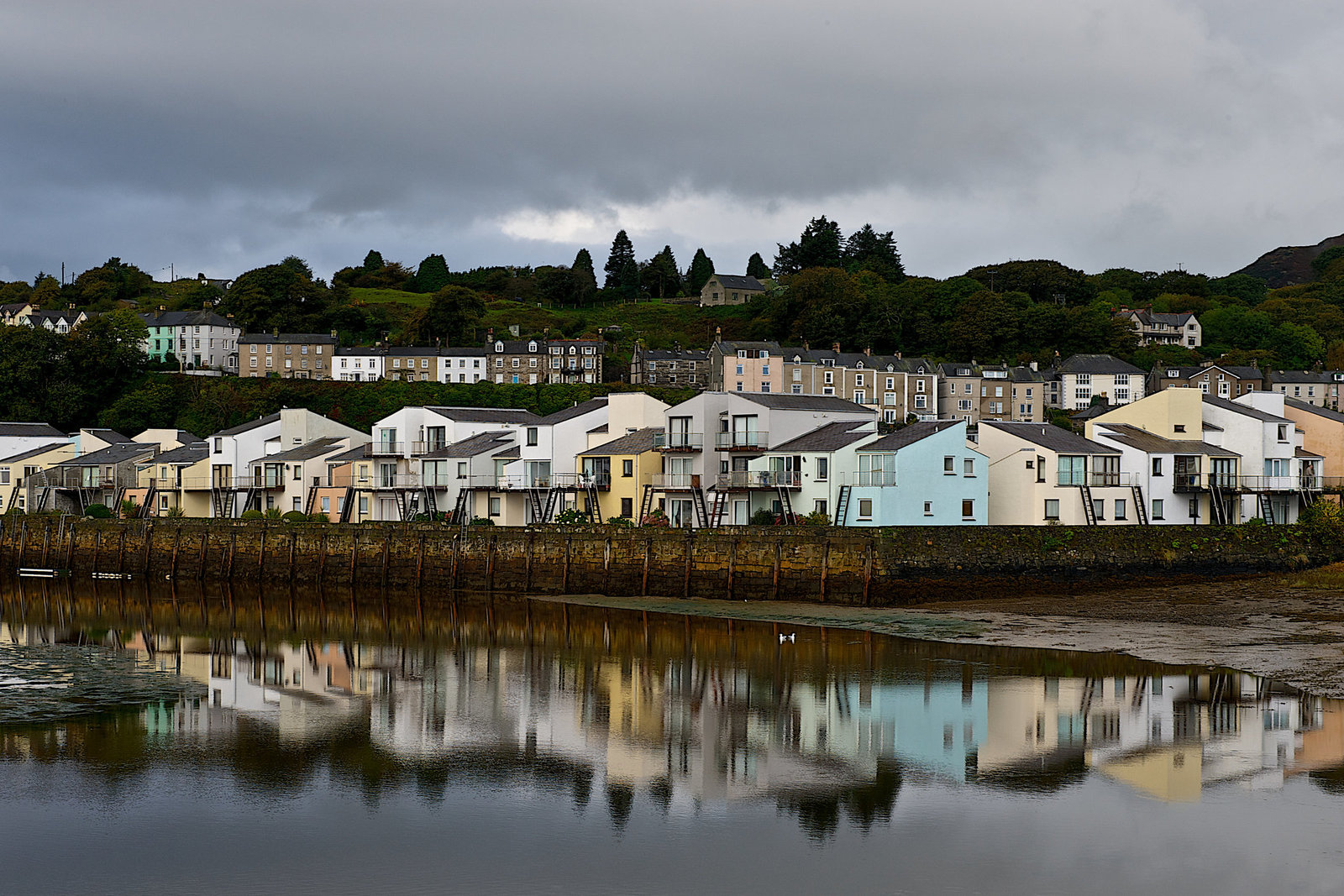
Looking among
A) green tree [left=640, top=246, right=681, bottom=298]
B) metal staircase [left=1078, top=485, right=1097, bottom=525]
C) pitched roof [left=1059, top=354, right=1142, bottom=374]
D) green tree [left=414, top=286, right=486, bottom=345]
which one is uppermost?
green tree [left=640, top=246, right=681, bottom=298]

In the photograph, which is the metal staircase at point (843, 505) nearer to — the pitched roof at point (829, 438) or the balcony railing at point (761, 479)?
the pitched roof at point (829, 438)

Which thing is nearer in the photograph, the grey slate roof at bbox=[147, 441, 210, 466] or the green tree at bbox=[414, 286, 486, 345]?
the grey slate roof at bbox=[147, 441, 210, 466]

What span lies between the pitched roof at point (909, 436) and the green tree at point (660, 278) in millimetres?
115935

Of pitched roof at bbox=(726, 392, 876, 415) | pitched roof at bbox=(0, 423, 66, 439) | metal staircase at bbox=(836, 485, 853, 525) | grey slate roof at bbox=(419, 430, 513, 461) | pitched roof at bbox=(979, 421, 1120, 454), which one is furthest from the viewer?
pitched roof at bbox=(0, 423, 66, 439)

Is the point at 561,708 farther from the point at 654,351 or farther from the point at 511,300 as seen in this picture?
the point at 511,300

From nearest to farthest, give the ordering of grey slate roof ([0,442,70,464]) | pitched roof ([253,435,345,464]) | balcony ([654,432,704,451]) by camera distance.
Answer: balcony ([654,432,704,451])
pitched roof ([253,435,345,464])
grey slate roof ([0,442,70,464])

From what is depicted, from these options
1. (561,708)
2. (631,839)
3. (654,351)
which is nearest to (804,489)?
(561,708)

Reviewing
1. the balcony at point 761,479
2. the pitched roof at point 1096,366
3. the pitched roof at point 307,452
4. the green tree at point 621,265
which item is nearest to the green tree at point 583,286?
the green tree at point 621,265

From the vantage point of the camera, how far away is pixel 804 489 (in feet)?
158

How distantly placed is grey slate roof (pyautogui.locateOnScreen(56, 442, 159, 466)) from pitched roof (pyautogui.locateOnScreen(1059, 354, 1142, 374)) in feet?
241

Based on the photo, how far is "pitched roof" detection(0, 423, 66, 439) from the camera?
8069cm

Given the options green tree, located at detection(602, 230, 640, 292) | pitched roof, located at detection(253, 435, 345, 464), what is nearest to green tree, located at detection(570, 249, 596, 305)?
green tree, located at detection(602, 230, 640, 292)

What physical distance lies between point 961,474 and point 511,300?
383 feet

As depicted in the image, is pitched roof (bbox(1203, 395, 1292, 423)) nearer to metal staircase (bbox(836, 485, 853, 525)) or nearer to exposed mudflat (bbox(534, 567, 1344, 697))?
exposed mudflat (bbox(534, 567, 1344, 697))
